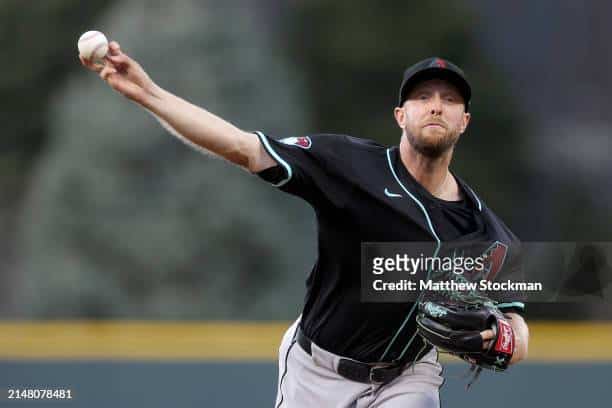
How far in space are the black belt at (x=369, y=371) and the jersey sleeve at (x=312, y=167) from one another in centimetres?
53

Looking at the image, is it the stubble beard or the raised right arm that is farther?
the stubble beard

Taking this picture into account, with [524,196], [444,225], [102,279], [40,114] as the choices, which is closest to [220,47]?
[40,114]

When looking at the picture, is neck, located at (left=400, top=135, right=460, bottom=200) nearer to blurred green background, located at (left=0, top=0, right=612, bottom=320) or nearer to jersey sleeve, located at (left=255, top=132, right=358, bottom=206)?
jersey sleeve, located at (left=255, top=132, right=358, bottom=206)

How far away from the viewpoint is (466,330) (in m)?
2.99

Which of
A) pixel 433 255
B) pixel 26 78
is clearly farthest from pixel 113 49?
pixel 26 78

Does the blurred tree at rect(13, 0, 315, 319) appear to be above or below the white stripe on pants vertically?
above

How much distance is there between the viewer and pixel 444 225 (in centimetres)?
316

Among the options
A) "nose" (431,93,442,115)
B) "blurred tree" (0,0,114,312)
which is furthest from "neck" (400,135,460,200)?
"blurred tree" (0,0,114,312)

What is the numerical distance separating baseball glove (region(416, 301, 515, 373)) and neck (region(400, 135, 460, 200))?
40 cm

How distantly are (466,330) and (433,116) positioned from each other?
0.66 m

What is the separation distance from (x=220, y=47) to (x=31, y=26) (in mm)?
1923

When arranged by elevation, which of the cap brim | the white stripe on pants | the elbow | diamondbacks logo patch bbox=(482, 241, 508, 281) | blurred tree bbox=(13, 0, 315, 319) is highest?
blurred tree bbox=(13, 0, 315, 319)

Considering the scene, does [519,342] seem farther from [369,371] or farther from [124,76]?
[124,76]

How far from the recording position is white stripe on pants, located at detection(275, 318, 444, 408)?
10.3ft
